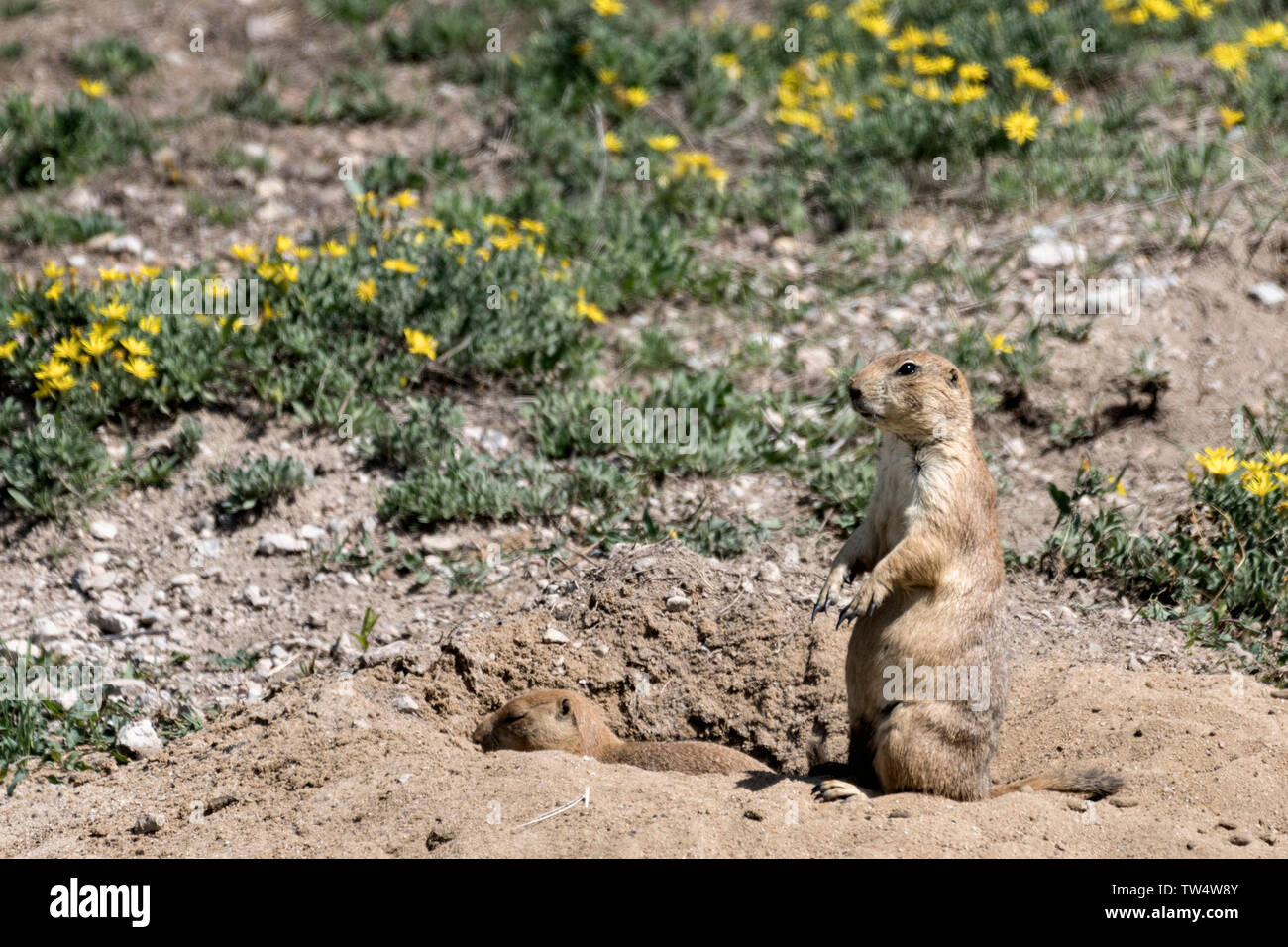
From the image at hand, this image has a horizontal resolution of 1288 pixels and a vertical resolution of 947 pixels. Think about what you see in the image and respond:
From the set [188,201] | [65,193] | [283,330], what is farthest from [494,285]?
[65,193]

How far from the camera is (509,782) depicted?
4.86 metres

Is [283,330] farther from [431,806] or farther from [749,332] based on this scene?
[431,806]

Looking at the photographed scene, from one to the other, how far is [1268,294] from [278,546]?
225 inches

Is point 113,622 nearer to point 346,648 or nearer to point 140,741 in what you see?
point 140,741

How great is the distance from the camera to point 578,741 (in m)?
5.53

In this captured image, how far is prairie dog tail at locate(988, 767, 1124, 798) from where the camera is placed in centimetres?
477

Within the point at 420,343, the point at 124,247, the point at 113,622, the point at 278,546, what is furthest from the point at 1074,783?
the point at 124,247

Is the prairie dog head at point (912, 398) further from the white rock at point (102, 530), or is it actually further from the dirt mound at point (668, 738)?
the white rock at point (102, 530)

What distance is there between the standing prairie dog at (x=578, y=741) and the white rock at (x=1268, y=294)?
4.40 metres

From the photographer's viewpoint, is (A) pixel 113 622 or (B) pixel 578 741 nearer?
(B) pixel 578 741

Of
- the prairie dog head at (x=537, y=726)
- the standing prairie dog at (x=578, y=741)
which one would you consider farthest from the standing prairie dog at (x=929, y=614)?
the prairie dog head at (x=537, y=726)

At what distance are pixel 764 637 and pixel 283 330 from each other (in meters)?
3.19

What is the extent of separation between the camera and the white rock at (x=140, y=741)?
557 centimetres

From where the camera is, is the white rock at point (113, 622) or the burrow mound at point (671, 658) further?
the white rock at point (113, 622)
